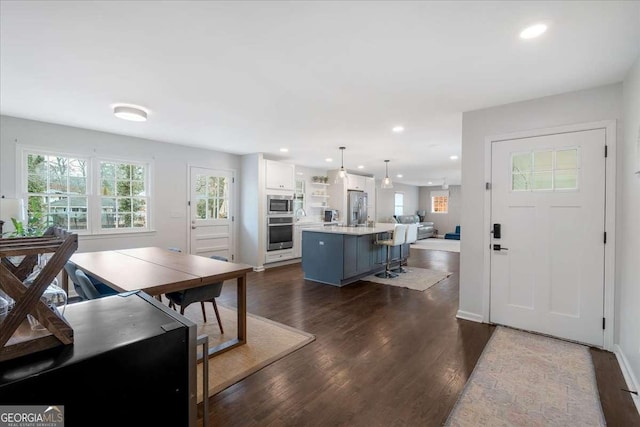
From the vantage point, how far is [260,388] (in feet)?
7.15

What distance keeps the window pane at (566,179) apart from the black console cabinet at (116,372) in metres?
3.49

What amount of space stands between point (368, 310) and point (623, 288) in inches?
95.5

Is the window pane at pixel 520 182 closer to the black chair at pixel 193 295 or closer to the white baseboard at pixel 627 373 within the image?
the white baseboard at pixel 627 373

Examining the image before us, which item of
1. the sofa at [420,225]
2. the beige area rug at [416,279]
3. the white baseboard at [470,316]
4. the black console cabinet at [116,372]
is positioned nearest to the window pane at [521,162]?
the white baseboard at [470,316]

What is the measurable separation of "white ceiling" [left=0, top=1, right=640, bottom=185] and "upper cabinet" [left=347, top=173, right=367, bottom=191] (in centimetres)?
463

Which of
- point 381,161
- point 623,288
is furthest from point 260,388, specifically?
point 381,161

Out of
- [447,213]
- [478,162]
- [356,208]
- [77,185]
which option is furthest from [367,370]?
[447,213]

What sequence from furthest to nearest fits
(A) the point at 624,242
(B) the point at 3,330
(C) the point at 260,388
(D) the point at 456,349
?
1. (D) the point at 456,349
2. (A) the point at 624,242
3. (C) the point at 260,388
4. (B) the point at 3,330

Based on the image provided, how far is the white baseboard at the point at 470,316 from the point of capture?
11.2ft

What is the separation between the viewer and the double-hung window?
4.11 meters

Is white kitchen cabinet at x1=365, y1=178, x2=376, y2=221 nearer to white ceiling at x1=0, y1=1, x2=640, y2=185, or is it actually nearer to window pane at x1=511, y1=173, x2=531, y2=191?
white ceiling at x1=0, y1=1, x2=640, y2=185

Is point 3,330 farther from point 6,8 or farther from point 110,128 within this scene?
point 110,128

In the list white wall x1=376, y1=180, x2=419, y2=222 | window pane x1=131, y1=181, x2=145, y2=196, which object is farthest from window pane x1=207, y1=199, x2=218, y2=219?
white wall x1=376, y1=180, x2=419, y2=222

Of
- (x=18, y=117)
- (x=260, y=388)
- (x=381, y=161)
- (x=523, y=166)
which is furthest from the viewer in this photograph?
(x=381, y=161)
